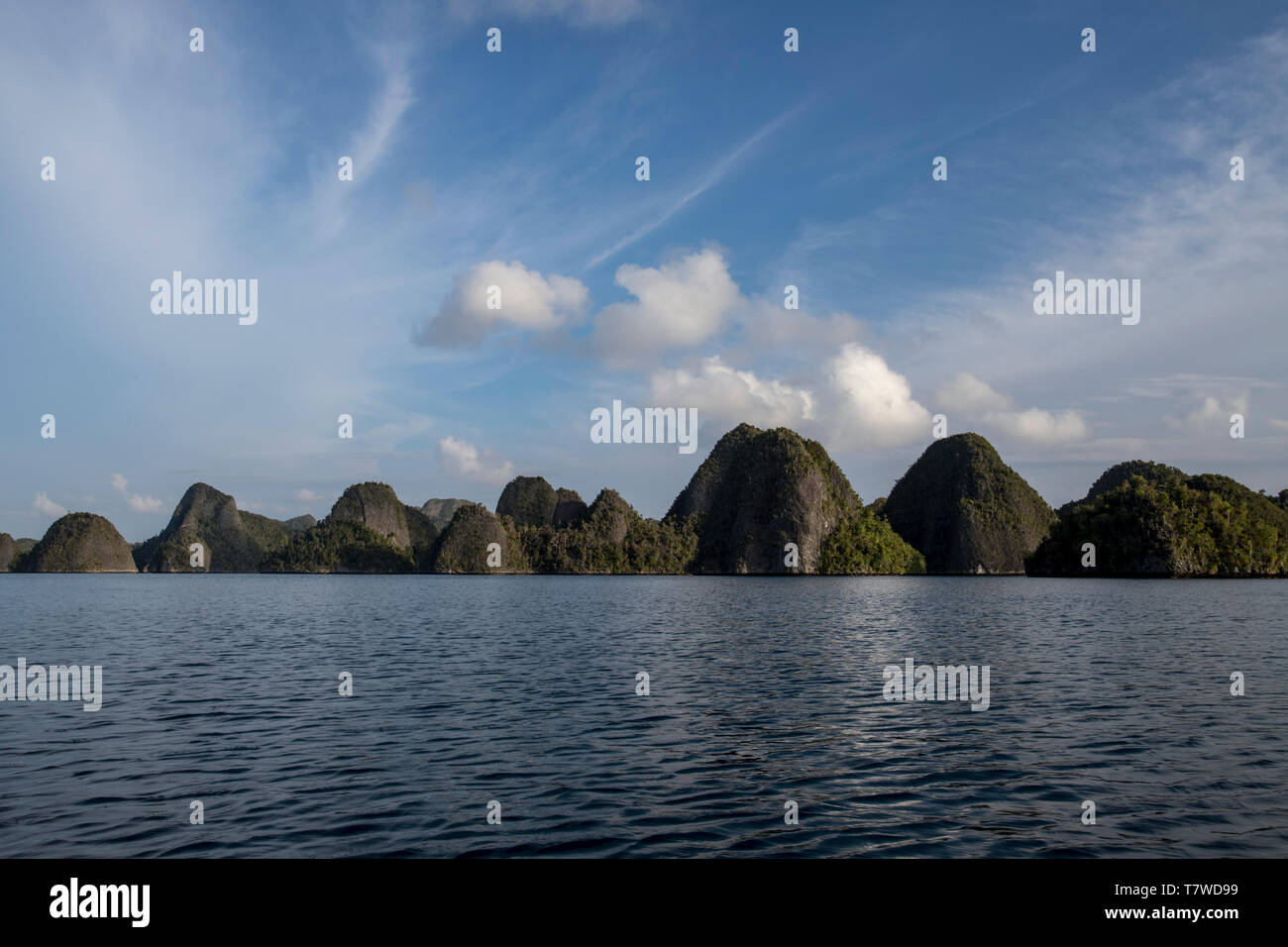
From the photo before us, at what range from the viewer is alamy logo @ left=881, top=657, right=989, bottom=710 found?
90.5 feet

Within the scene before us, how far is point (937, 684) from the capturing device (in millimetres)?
30641

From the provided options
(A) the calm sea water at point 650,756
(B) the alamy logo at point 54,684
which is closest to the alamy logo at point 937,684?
(A) the calm sea water at point 650,756

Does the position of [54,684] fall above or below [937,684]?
above

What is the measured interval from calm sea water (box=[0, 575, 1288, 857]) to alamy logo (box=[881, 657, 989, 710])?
2.46 ft

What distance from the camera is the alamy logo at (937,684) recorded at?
90.5 feet

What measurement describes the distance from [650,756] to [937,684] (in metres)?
16.1
